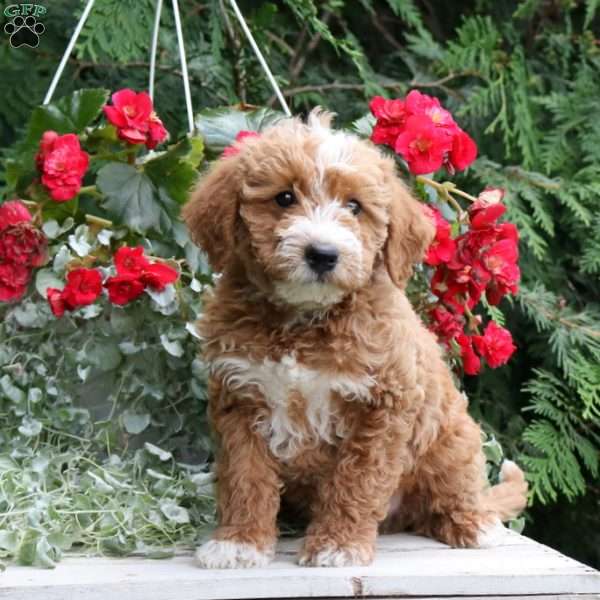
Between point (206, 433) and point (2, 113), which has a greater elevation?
point (2, 113)

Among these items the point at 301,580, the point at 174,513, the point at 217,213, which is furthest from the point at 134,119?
the point at 301,580

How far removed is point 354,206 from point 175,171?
101cm

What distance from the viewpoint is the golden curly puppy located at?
3.29 metres

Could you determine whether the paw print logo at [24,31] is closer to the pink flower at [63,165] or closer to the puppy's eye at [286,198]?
the pink flower at [63,165]

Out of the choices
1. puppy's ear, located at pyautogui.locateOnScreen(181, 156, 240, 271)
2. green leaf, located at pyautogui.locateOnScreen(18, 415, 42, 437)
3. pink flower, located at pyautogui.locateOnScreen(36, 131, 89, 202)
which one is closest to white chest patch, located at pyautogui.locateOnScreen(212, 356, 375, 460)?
puppy's ear, located at pyautogui.locateOnScreen(181, 156, 240, 271)

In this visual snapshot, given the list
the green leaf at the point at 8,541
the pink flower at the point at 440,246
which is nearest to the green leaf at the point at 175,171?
the pink flower at the point at 440,246

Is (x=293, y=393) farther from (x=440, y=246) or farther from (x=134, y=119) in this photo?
(x=134, y=119)

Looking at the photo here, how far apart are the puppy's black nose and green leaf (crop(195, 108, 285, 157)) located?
1.30m

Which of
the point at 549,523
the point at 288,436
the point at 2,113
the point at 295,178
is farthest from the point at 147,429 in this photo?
the point at 549,523

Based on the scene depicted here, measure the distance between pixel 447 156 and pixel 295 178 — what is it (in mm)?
1170

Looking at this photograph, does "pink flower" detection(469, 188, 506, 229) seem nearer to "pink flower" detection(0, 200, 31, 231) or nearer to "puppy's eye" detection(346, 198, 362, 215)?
"puppy's eye" detection(346, 198, 362, 215)

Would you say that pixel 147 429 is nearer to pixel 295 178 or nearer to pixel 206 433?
pixel 206 433

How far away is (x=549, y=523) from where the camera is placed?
5.62m

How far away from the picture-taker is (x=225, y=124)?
4.37 metres
